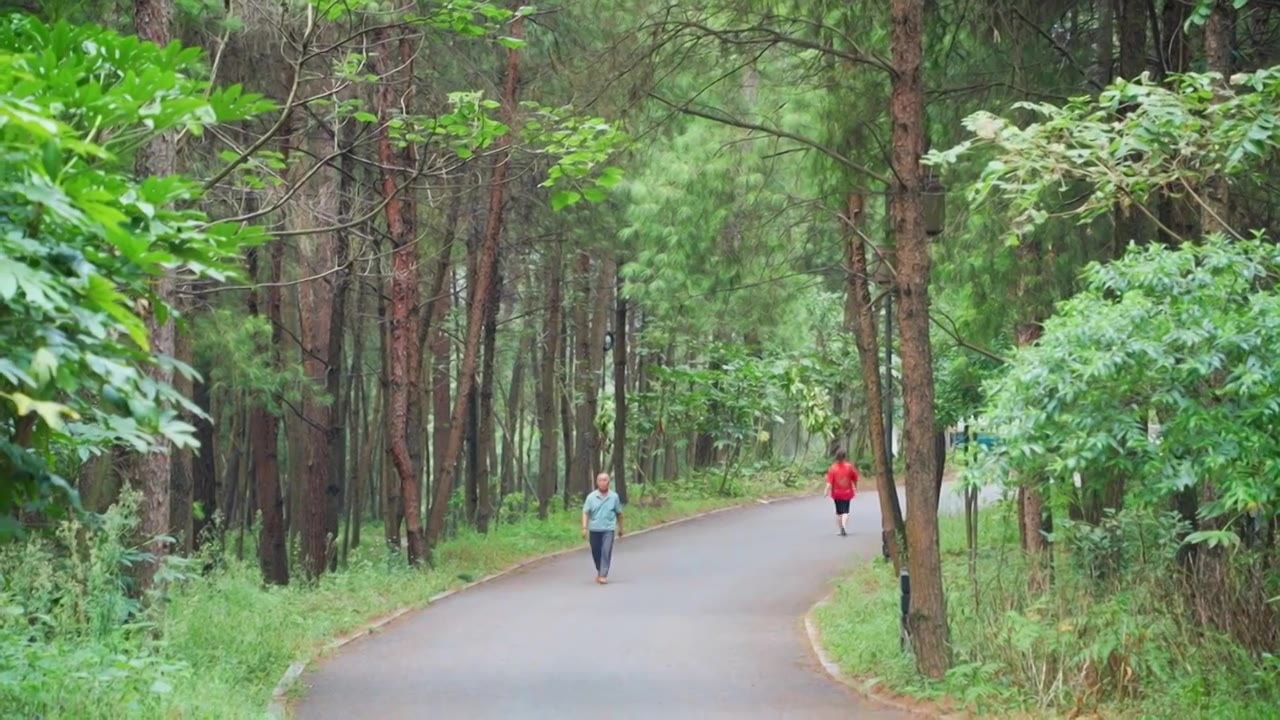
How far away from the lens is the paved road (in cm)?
1197

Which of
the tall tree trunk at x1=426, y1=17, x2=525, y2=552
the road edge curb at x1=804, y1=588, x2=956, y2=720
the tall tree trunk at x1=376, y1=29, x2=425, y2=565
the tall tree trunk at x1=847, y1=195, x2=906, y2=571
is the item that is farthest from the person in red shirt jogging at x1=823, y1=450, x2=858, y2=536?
the road edge curb at x1=804, y1=588, x2=956, y2=720

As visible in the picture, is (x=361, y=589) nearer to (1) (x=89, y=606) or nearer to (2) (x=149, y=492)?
(2) (x=149, y=492)

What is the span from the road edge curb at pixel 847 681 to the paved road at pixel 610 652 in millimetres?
121

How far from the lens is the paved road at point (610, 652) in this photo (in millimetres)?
11969

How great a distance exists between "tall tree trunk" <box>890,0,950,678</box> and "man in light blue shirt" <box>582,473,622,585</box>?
Answer: 9.26 m

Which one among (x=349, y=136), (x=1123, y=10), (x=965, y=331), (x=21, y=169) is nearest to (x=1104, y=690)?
(x=1123, y=10)

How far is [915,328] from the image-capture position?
1266cm

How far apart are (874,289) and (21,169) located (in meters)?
25.9

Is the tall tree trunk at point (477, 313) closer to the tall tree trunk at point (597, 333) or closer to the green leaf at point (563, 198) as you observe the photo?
the tall tree trunk at point (597, 333)

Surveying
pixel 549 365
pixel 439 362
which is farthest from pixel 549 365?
pixel 439 362

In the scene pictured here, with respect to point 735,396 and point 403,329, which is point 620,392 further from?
point 403,329

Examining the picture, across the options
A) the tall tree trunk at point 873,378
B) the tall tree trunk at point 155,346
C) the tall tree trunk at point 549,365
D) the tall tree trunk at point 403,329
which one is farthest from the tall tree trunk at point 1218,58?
the tall tree trunk at point 549,365

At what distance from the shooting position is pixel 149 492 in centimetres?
1138

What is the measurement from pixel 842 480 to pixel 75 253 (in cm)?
2624
